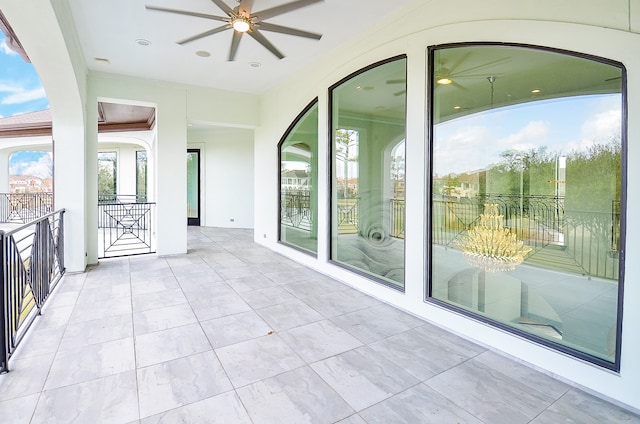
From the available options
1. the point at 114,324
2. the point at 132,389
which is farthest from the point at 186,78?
the point at 132,389

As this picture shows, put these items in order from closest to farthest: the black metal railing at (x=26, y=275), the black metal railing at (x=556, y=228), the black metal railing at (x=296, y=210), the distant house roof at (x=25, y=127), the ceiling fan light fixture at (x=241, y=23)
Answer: the black metal railing at (x=556, y=228) → the black metal railing at (x=26, y=275) → the ceiling fan light fixture at (x=241, y=23) → the black metal railing at (x=296, y=210) → the distant house roof at (x=25, y=127)

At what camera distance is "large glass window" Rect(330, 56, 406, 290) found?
3896mm

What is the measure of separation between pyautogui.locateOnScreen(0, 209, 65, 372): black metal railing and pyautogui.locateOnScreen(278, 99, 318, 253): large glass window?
142 inches

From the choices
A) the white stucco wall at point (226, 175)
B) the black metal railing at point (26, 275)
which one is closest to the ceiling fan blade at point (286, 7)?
the black metal railing at point (26, 275)

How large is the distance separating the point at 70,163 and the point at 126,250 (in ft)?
8.11

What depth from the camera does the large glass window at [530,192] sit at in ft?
7.37

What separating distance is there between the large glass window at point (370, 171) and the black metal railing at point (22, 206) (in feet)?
37.4

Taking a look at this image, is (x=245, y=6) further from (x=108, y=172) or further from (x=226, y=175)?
(x=108, y=172)

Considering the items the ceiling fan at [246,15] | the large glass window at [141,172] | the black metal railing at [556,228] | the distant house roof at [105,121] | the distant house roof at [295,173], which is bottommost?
the black metal railing at [556,228]

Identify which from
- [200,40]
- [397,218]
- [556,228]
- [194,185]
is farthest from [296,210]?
[194,185]

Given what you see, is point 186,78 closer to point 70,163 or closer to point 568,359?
point 70,163

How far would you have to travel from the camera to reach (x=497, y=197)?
9.70 feet

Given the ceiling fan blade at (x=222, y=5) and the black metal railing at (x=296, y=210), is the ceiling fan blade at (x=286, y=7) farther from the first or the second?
the black metal railing at (x=296, y=210)

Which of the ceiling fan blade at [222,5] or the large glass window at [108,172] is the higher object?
the ceiling fan blade at [222,5]
